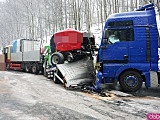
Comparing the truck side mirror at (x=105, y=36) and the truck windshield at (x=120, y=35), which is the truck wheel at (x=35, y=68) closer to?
the truck side mirror at (x=105, y=36)

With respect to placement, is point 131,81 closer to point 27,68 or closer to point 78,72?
point 78,72

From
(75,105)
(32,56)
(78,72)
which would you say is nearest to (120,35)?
(78,72)

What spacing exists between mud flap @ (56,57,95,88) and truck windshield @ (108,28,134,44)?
2.22 meters

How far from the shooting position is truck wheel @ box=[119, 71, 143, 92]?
10.3 m

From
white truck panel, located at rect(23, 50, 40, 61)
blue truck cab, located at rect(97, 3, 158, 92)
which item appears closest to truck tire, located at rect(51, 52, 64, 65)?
blue truck cab, located at rect(97, 3, 158, 92)

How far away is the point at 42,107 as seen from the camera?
7.53 m

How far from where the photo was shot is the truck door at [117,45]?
1036cm

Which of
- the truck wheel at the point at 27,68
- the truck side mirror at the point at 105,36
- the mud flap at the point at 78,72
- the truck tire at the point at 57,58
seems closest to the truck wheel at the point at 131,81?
the truck side mirror at the point at 105,36

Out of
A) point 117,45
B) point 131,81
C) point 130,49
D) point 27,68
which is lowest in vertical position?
point 27,68

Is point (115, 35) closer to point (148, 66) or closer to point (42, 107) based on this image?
point (148, 66)

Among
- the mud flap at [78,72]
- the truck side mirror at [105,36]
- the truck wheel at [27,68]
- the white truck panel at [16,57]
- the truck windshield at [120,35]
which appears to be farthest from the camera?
the white truck panel at [16,57]

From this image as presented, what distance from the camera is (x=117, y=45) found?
1041cm

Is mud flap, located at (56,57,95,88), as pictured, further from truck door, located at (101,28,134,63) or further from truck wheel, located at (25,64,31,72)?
truck wheel, located at (25,64,31,72)

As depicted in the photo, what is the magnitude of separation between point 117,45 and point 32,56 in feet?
37.8
